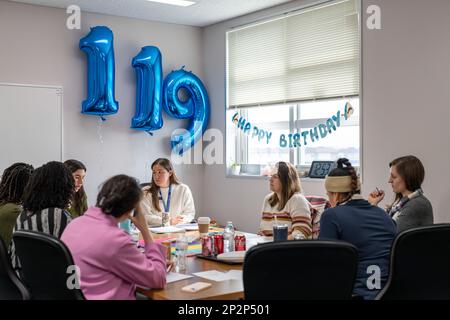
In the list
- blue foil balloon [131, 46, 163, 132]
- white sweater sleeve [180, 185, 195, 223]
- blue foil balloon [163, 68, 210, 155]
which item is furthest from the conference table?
blue foil balloon [163, 68, 210, 155]

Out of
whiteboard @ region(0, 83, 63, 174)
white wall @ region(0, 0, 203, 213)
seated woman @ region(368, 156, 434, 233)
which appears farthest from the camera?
white wall @ region(0, 0, 203, 213)

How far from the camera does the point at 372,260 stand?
2547 mm

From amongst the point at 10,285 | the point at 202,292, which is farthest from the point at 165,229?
the point at 202,292

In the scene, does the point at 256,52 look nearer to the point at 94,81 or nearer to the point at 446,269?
the point at 94,81

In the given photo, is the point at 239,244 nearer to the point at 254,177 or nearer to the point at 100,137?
the point at 254,177

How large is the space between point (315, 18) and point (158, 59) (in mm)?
1794

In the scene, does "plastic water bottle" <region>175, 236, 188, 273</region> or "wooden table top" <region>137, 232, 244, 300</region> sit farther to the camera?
"plastic water bottle" <region>175, 236, 188, 273</region>

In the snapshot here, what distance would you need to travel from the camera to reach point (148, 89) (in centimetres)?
591

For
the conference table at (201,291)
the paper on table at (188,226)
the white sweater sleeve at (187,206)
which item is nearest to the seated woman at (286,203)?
the paper on table at (188,226)

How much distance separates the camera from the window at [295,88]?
16.2ft

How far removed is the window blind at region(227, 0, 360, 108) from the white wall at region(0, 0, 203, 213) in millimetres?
733

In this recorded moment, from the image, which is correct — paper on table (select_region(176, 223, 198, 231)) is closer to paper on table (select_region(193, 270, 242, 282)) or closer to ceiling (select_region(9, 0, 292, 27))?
→ paper on table (select_region(193, 270, 242, 282))

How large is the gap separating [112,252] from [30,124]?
3674mm

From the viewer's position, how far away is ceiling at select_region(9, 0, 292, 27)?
5.43m
